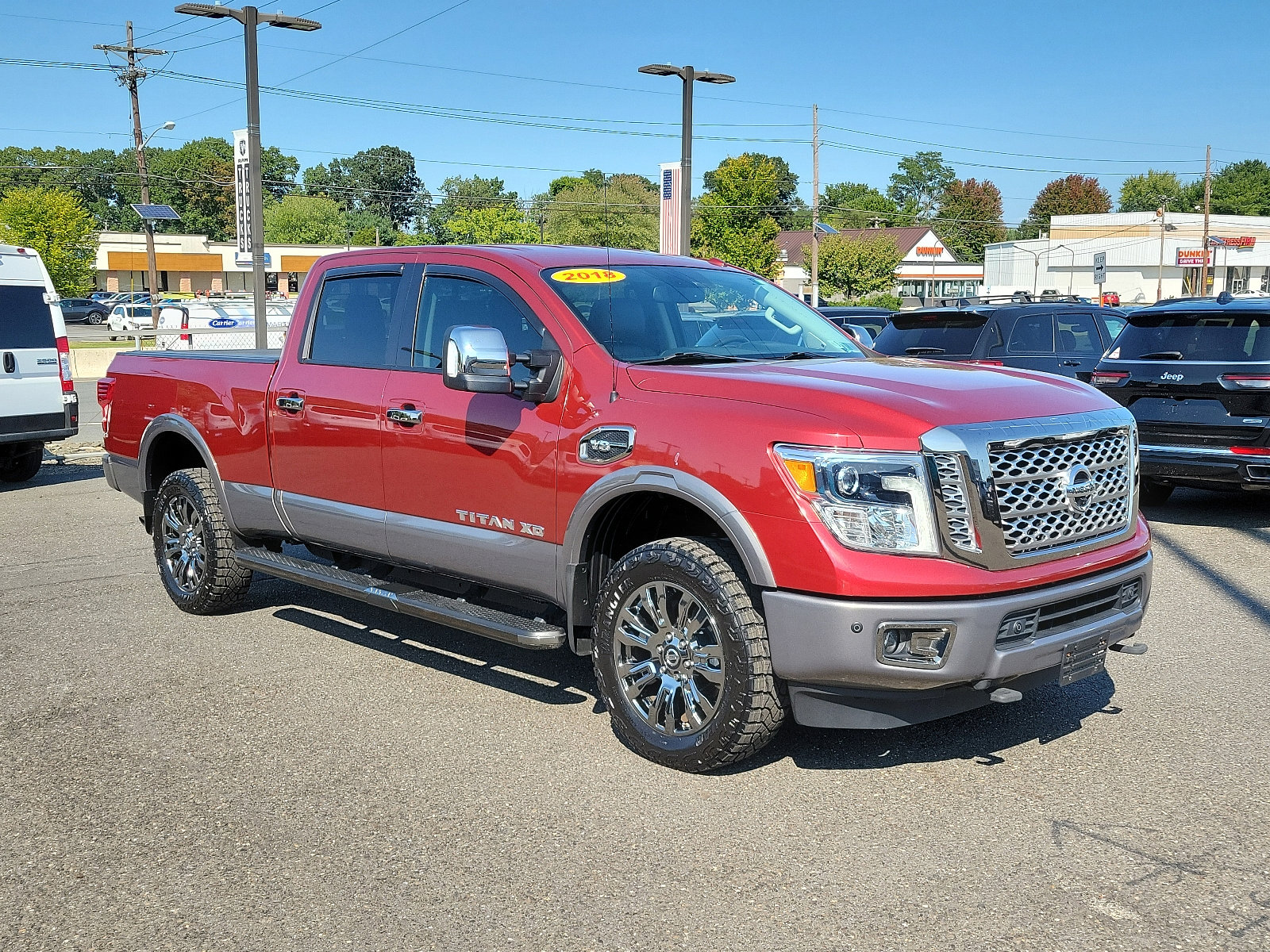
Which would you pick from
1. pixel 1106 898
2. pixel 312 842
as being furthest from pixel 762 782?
pixel 312 842

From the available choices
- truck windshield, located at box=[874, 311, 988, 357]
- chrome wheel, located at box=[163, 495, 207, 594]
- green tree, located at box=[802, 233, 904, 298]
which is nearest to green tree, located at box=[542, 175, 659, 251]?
green tree, located at box=[802, 233, 904, 298]

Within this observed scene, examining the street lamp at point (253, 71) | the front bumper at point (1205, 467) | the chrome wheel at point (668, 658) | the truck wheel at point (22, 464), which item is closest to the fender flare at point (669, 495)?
the chrome wheel at point (668, 658)

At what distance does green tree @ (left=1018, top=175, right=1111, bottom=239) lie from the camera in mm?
138125

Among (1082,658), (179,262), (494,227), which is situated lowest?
(1082,658)

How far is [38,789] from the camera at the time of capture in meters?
4.48

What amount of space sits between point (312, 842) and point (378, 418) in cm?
224

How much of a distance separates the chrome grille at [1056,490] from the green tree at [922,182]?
163m

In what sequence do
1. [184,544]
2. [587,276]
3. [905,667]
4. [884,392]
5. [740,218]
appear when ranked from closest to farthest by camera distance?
1. [905,667]
2. [884,392]
3. [587,276]
4. [184,544]
5. [740,218]

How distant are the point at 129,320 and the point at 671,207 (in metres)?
32.5

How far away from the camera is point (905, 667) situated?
13.2 feet

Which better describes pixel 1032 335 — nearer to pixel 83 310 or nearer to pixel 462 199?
pixel 83 310

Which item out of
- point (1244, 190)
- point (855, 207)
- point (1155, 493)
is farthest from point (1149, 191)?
point (1155, 493)

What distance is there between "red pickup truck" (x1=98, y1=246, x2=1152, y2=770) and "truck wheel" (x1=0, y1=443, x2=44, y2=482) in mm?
6988

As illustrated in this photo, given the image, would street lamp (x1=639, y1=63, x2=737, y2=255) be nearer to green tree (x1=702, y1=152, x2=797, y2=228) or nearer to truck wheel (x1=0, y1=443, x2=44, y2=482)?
truck wheel (x1=0, y1=443, x2=44, y2=482)
